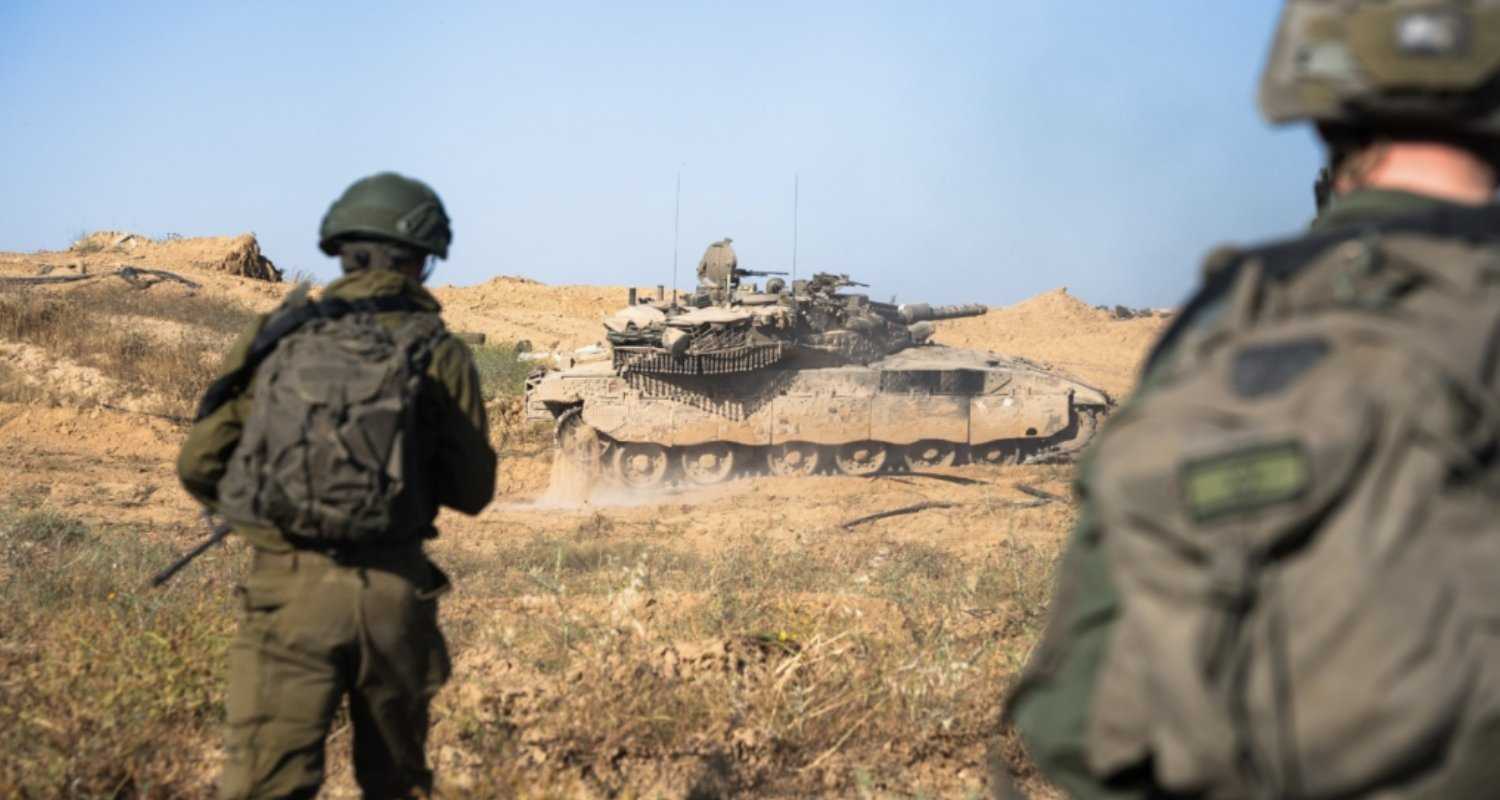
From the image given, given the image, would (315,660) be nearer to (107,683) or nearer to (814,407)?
(107,683)

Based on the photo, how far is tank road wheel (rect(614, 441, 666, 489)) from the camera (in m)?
16.6

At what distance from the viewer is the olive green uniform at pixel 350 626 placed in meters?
3.08

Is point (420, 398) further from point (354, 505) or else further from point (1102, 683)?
point (1102, 683)

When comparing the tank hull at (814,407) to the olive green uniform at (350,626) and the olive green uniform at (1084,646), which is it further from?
the olive green uniform at (1084,646)

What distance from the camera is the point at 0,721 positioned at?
442cm

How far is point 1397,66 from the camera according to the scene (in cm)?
166

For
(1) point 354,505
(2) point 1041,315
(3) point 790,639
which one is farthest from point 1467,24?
(2) point 1041,315

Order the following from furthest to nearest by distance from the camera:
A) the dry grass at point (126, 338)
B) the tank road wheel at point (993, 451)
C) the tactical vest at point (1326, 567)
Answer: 1. the dry grass at point (126, 338)
2. the tank road wheel at point (993, 451)
3. the tactical vest at point (1326, 567)

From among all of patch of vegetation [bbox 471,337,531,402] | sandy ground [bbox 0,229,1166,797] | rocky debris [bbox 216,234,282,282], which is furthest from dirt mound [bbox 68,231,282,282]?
patch of vegetation [bbox 471,337,531,402]

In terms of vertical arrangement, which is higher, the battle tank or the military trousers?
the military trousers

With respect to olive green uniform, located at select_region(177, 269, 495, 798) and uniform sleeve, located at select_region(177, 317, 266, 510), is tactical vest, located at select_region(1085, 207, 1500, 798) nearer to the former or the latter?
olive green uniform, located at select_region(177, 269, 495, 798)

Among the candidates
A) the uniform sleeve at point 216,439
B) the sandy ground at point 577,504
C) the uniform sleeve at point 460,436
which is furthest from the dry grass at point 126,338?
the uniform sleeve at point 460,436

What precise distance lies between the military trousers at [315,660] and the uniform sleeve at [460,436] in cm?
21

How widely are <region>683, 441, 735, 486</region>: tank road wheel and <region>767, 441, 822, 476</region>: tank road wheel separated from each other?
498mm
